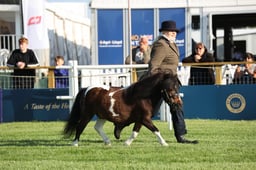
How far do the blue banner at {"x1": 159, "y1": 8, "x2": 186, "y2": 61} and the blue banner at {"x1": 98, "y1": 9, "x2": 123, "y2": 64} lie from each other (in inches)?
47.5

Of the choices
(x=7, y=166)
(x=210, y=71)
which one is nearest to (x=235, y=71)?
(x=210, y=71)

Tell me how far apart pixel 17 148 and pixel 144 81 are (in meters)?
2.14

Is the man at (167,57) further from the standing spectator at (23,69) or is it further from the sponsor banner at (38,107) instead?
the standing spectator at (23,69)

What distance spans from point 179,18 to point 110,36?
6.66 ft

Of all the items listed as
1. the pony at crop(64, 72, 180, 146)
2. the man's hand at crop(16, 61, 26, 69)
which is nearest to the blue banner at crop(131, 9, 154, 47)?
the man's hand at crop(16, 61, 26, 69)

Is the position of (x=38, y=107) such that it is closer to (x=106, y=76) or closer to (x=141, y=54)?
(x=106, y=76)

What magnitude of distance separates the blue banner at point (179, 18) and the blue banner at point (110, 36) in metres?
1.21

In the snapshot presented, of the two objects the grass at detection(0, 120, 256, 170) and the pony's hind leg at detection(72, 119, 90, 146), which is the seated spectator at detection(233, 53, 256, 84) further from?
the pony's hind leg at detection(72, 119, 90, 146)

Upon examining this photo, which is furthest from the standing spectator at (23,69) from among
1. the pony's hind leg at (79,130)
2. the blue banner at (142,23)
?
the pony's hind leg at (79,130)

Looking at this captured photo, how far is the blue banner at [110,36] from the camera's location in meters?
20.1

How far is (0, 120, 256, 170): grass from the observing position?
8.69m

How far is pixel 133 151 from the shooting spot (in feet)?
32.4

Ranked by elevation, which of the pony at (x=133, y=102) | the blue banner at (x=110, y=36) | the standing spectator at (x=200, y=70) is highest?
the blue banner at (x=110, y=36)

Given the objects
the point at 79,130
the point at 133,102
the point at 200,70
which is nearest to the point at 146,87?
the point at 133,102
